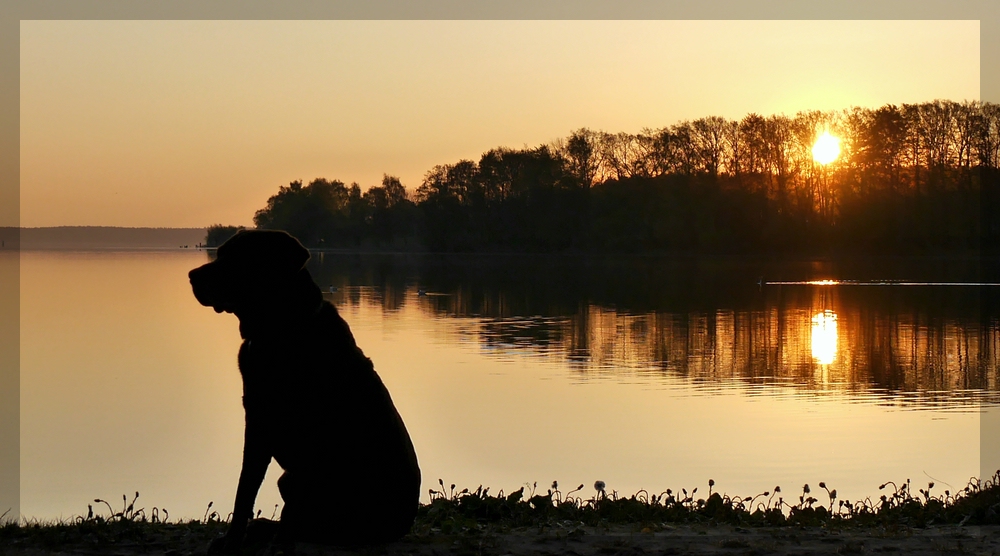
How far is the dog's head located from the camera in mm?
5031

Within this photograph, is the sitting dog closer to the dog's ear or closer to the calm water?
the dog's ear

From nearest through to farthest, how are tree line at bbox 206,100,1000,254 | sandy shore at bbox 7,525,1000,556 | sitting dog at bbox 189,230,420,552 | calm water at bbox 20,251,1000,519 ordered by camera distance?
1. sitting dog at bbox 189,230,420,552
2. sandy shore at bbox 7,525,1000,556
3. calm water at bbox 20,251,1000,519
4. tree line at bbox 206,100,1000,254

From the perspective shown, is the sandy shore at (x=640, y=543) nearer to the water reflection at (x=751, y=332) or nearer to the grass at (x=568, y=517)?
the grass at (x=568, y=517)

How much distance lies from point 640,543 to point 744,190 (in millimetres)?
81949

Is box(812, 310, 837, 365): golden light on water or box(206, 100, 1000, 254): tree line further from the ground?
box(206, 100, 1000, 254): tree line

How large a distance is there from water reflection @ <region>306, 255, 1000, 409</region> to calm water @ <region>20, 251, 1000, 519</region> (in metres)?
0.12

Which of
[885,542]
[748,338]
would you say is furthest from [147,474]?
[748,338]

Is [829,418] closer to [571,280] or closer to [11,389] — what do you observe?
[11,389]

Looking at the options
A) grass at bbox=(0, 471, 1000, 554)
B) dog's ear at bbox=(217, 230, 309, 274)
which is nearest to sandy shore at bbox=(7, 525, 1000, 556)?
grass at bbox=(0, 471, 1000, 554)

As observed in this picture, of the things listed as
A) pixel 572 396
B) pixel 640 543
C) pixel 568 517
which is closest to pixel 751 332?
pixel 572 396

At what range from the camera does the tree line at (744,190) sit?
76562 mm

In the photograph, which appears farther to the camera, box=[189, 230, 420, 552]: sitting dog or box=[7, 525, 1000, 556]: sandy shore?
box=[7, 525, 1000, 556]: sandy shore

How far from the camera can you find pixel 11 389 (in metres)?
17.1

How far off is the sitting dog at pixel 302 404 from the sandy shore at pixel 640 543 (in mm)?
233
